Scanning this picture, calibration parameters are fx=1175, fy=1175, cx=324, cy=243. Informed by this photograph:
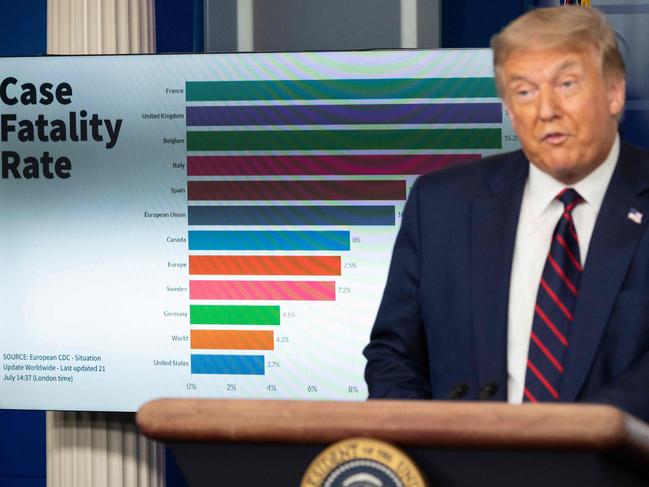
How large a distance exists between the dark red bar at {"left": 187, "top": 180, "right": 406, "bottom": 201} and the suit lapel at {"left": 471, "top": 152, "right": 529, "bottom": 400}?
1431 millimetres

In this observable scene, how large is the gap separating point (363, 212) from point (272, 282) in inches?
13.1

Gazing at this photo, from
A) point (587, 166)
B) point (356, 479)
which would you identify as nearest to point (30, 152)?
point (587, 166)

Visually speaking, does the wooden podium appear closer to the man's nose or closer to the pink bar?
the man's nose

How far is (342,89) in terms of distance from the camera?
336 centimetres

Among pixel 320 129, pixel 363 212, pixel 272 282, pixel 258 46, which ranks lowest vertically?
pixel 272 282

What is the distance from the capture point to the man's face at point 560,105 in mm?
1689

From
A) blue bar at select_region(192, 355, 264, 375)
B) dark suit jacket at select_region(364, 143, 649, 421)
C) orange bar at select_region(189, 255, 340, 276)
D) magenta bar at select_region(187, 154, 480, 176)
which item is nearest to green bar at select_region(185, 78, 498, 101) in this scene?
magenta bar at select_region(187, 154, 480, 176)

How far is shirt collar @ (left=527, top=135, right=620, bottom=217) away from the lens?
1778mm

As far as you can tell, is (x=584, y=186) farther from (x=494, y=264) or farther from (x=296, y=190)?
(x=296, y=190)

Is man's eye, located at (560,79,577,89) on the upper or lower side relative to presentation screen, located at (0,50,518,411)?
upper

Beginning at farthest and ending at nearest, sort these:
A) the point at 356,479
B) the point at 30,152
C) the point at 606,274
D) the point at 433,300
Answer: the point at 30,152
the point at 433,300
the point at 606,274
the point at 356,479

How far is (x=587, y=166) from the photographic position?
175 centimetres

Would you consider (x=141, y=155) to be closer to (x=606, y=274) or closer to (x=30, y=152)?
(x=30, y=152)

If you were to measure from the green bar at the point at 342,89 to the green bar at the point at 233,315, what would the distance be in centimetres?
61
